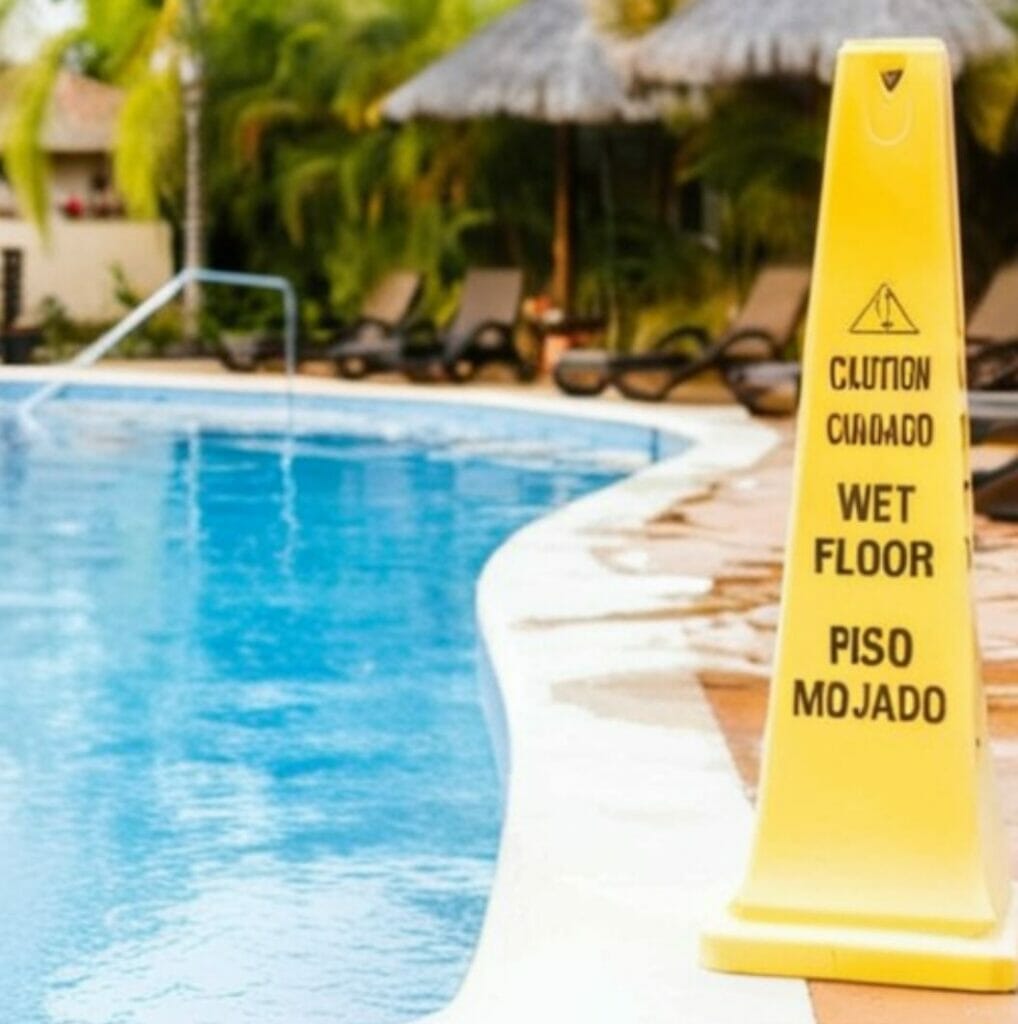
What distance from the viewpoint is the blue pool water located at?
17.9 feet

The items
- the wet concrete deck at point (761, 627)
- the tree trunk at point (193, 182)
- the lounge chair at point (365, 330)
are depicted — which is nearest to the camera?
the wet concrete deck at point (761, 627)

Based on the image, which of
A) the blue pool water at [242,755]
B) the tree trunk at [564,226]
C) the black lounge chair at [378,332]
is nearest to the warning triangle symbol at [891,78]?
the blue pool water at [242,755]

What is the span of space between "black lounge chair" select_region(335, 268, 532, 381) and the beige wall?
549cm

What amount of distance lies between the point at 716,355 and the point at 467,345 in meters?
2.85

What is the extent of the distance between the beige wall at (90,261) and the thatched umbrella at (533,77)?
5.03 m

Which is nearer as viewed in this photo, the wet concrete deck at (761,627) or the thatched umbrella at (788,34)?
the wet concrete deck at (761,627)

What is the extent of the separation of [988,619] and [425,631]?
203cm

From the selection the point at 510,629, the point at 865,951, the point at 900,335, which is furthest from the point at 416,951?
the point at 510,629

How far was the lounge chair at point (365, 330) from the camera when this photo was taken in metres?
21.7

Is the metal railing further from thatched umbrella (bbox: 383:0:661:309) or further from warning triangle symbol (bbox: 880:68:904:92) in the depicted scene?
warning triangle symbol (bbox: 880:68:904:92)

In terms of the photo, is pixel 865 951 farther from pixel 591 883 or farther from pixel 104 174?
pixel 104 174

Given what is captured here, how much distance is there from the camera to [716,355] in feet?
60.0

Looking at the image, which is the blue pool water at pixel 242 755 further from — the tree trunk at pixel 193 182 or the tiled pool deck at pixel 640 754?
the tree trunk at pixel 193 182

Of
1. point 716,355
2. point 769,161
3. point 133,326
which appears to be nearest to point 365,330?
point 133,326
